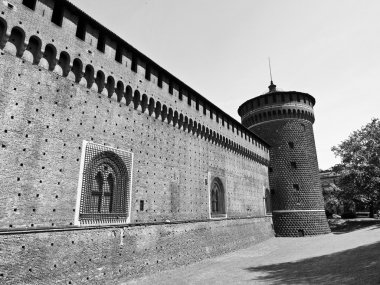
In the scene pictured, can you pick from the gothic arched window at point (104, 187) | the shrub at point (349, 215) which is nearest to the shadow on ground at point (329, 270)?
the gothic arched window at point (104, 187)

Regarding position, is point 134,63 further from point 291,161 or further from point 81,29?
→ point 291,161

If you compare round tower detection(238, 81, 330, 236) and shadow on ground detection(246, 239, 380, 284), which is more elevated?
round tower detection(238, 81, 330, 236)

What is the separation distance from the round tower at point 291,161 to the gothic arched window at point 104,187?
19.3m

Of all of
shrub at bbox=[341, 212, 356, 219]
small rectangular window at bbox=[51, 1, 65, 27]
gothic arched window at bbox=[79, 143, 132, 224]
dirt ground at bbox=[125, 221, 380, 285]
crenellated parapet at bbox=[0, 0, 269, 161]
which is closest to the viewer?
crenellated parapet at bbox=[0, 0, 269, 161]

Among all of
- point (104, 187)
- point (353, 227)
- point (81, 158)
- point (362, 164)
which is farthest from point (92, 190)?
point (353, 227)

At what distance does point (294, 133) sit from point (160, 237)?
19890 mm

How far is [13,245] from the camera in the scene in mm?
7410

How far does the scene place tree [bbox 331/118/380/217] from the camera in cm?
2700

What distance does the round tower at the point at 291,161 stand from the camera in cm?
2555

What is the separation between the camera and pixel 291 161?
26.6 meters

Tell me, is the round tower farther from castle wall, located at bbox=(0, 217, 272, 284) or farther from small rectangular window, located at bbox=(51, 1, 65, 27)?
small rectangular window, located at bbox=(51, 1, 65, 27)

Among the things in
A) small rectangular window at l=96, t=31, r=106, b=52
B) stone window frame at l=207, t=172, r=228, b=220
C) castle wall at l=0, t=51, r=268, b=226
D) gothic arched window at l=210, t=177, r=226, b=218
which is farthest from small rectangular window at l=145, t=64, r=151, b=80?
gothic arched window at l=210, t=177, r=226, b=218

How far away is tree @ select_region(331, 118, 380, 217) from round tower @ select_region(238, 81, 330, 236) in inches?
187

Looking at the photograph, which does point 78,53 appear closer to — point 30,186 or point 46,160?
point 46,160
